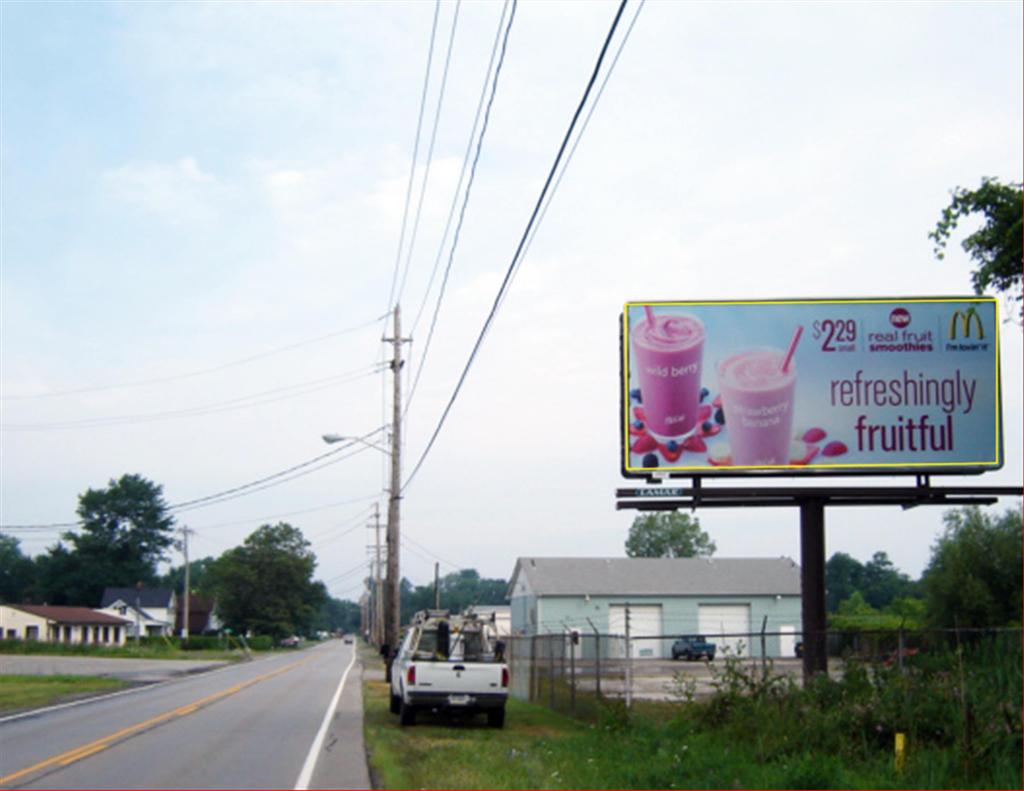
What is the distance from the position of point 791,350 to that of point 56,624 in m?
85.7

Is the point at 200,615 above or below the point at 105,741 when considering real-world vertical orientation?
below

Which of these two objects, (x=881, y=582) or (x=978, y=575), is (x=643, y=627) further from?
(x=881, y=582)

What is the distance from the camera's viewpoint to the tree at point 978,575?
121ft

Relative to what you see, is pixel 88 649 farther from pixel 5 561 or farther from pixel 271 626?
pixel 5 561

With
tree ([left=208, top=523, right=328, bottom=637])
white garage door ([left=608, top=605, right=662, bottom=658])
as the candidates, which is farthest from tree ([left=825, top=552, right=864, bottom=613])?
white garage door ([left=608, top=605, right=662, bottom=658])

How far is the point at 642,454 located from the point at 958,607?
21102 mm

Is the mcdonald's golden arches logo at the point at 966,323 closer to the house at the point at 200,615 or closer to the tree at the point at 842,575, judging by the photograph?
the tree at the point at 842,575

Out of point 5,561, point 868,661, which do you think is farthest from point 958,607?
point 5,561

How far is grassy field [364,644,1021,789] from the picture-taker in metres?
12.4

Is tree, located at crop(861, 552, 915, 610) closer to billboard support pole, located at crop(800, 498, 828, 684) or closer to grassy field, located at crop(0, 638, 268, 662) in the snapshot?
grassy field, located at crop(0, 638, 268, 662)

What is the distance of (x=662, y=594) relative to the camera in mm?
62969

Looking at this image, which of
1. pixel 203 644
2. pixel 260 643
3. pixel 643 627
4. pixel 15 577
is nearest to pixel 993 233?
pixel 643 627

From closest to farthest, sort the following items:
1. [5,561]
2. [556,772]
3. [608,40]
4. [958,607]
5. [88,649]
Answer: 1. [608,40]
2. [556,772]
3. [958,607]
4. [88,649]
5. [5,561]

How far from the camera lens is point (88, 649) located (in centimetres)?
7169
